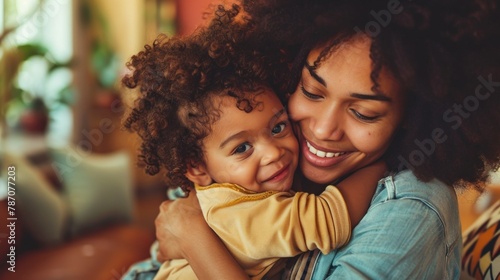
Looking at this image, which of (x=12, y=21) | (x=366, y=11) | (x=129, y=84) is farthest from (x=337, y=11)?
(x=12, y=21)

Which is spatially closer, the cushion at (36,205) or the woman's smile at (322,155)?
the woman's smile at (322,155)

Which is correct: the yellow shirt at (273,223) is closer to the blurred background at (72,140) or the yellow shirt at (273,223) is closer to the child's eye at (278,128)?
the child's eye at (278,128)

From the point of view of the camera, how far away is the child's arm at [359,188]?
1.10 metres

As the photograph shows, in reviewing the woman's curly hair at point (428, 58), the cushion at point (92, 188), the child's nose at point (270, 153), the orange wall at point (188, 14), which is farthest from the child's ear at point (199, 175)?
the orange wall at point (188, 14)

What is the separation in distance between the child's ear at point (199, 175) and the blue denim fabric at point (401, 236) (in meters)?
0.31

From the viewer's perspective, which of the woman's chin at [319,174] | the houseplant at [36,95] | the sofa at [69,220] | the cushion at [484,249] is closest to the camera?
the woman's chin at [319,174]

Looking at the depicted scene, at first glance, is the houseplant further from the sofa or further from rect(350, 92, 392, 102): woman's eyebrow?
rect(350, 92, 392, 102): woman's eyebrow

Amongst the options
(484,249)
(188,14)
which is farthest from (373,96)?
(188,14)

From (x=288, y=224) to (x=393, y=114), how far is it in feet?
0.95

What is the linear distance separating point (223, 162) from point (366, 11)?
412 mm

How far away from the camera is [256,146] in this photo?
3.98 ft

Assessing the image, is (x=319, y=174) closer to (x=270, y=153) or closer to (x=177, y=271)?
(x=270, y=153)

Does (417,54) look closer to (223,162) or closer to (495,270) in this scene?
(223,162)

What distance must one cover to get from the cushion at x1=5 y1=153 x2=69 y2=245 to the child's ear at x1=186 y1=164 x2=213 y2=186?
1.87 metres
